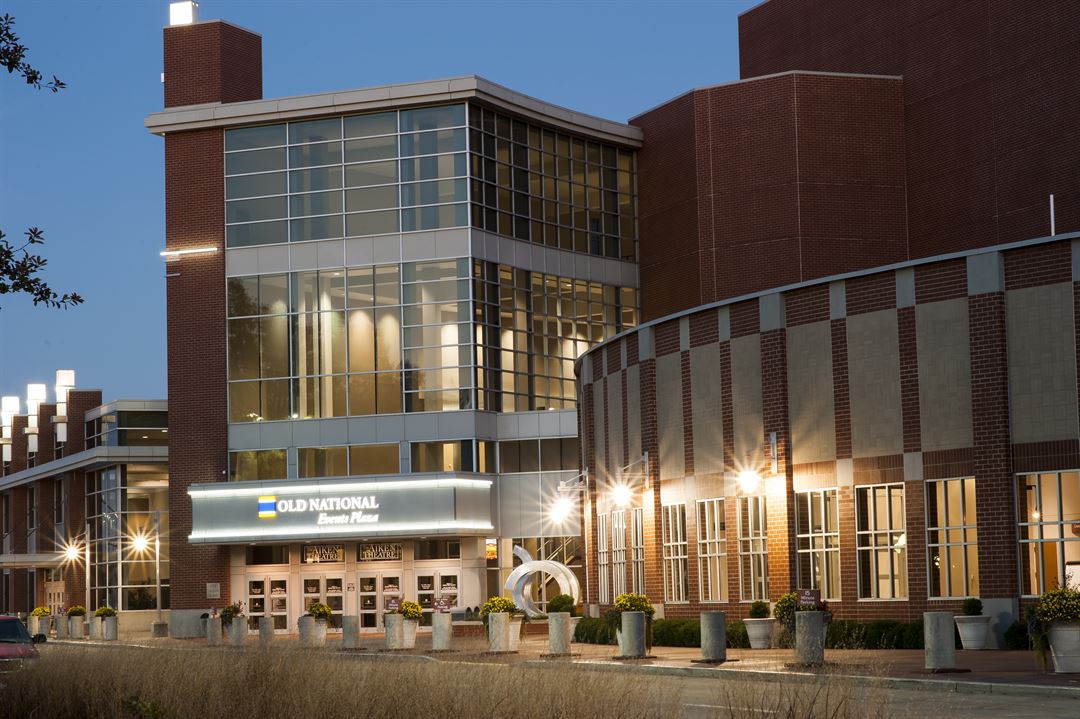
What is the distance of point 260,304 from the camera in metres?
66.9

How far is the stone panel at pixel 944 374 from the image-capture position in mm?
34281

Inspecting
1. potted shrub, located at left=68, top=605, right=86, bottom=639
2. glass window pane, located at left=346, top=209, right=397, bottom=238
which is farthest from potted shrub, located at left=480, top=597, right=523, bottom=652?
potted shrub, located at left=68, top=605, right=86, bottom=639

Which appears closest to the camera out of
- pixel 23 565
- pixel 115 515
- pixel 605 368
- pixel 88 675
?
pixel 88 675

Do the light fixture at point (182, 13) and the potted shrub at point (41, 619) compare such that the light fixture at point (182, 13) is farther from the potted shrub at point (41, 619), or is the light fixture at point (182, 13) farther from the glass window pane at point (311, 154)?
the potted shrub at point (41, 619)

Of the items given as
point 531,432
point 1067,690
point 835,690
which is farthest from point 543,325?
point 835,690

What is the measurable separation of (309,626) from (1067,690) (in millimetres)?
29628

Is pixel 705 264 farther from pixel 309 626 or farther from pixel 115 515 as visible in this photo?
pixel 115 515

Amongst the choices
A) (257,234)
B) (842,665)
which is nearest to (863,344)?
(842,665)

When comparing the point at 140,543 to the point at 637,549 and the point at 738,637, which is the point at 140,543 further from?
the point at 738,637

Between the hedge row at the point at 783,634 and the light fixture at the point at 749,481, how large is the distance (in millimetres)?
3376

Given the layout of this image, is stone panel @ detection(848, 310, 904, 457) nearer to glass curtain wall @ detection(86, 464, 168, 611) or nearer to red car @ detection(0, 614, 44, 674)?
red car @ detection(0, 614, 44, 674)

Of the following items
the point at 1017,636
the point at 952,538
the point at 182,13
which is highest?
the point at 182,13

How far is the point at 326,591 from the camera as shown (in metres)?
66.2

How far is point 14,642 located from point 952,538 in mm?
19957
